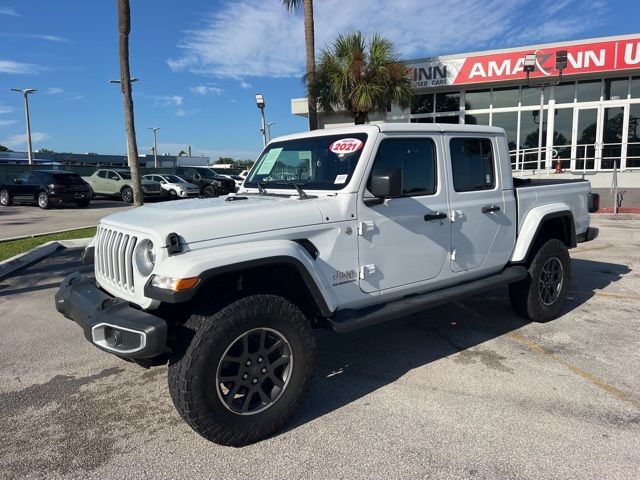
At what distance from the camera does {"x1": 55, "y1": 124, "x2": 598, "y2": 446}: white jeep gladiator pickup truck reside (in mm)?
2824

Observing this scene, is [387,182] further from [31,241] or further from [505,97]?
[505,97]

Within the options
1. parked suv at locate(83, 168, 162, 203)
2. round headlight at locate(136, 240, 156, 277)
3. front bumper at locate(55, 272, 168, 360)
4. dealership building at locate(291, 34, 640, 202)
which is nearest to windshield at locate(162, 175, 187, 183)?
parked suv at locate(83, 168, 162, 203)

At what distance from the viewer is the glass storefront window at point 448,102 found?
21250mm

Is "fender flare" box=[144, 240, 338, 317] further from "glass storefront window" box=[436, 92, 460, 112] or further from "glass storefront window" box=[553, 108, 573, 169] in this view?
"glass storefront window" box=[436, 92, 460, 112]

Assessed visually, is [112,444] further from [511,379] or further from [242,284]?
[511,379]

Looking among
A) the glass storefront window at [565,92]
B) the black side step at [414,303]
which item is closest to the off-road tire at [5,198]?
the black side step at [414,303]

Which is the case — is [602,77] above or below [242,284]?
above

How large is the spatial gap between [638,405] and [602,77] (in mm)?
18824

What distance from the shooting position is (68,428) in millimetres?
3225

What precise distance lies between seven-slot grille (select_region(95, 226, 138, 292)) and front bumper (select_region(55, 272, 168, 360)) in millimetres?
122

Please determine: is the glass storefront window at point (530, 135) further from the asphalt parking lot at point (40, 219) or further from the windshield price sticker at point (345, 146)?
the windshield price sticker at point (345, 146)

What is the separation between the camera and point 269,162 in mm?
4504

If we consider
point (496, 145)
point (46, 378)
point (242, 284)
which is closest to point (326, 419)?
point (242, 284)

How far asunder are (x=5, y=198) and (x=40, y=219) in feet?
21.3
